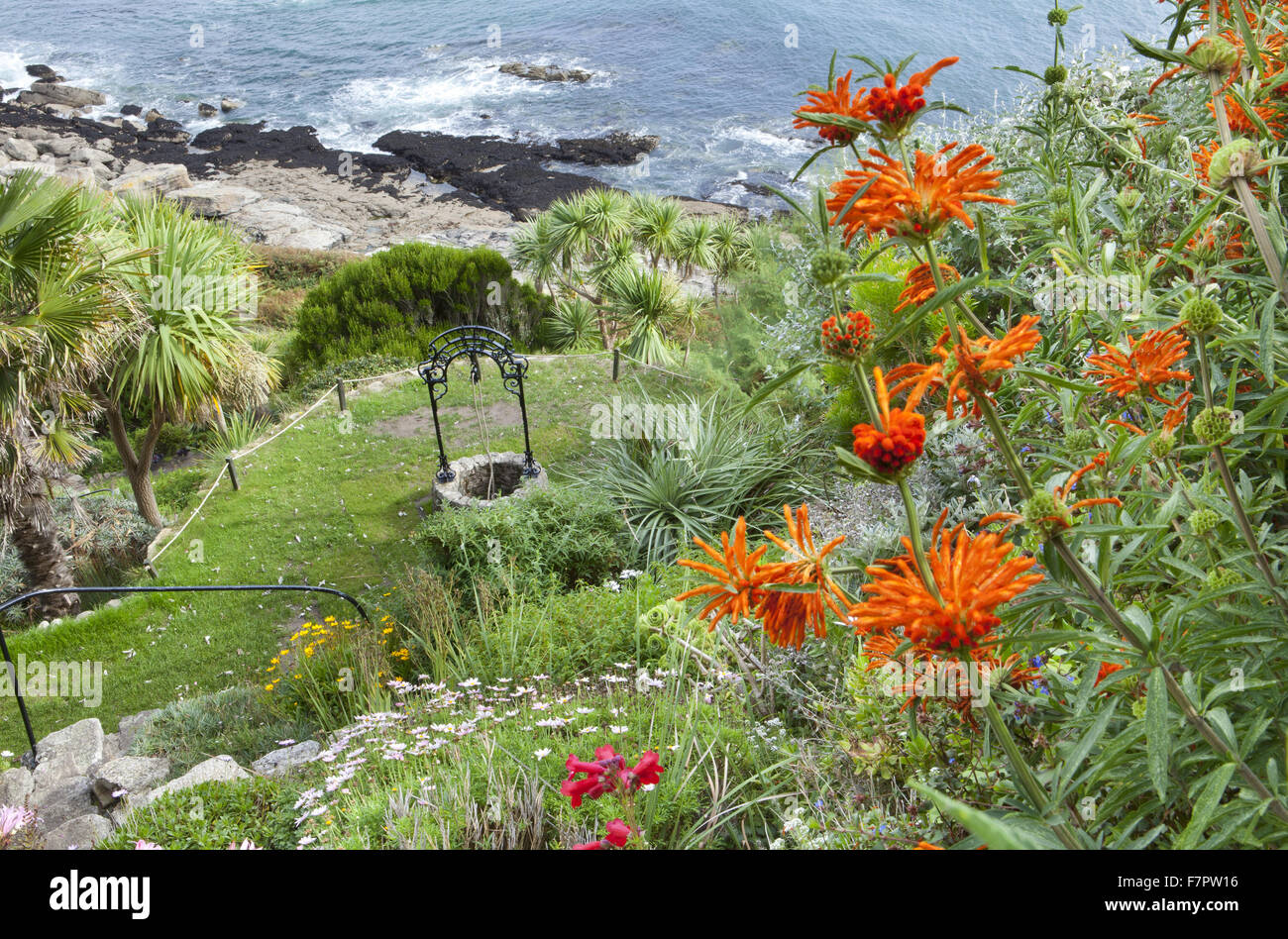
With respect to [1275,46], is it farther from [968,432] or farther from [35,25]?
[35,25]

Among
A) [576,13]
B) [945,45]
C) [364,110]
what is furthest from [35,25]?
[945,45]

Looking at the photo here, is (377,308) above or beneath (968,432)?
beneath

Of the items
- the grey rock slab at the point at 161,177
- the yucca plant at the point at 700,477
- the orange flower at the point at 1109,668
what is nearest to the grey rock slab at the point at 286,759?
the yucca plant at the point at 700,477

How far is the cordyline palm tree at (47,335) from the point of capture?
19.3ft

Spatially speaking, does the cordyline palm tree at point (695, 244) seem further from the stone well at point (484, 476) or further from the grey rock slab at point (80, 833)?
the grey rock slab at point (80, 833)

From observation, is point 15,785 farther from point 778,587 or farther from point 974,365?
point 974,365

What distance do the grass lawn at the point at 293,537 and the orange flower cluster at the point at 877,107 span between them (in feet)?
Result: 18.5

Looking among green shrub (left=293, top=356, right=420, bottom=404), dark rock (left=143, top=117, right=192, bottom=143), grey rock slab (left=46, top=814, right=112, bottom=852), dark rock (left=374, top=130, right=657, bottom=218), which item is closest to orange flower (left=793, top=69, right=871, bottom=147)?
grey rock slab (left=46, top=814, right=112, bottom=852)

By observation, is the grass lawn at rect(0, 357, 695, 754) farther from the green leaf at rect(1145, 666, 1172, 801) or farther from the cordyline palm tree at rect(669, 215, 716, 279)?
the green leaf at rect(1145, 666, 1172, 801)

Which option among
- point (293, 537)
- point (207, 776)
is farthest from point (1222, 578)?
point (293, 537)
